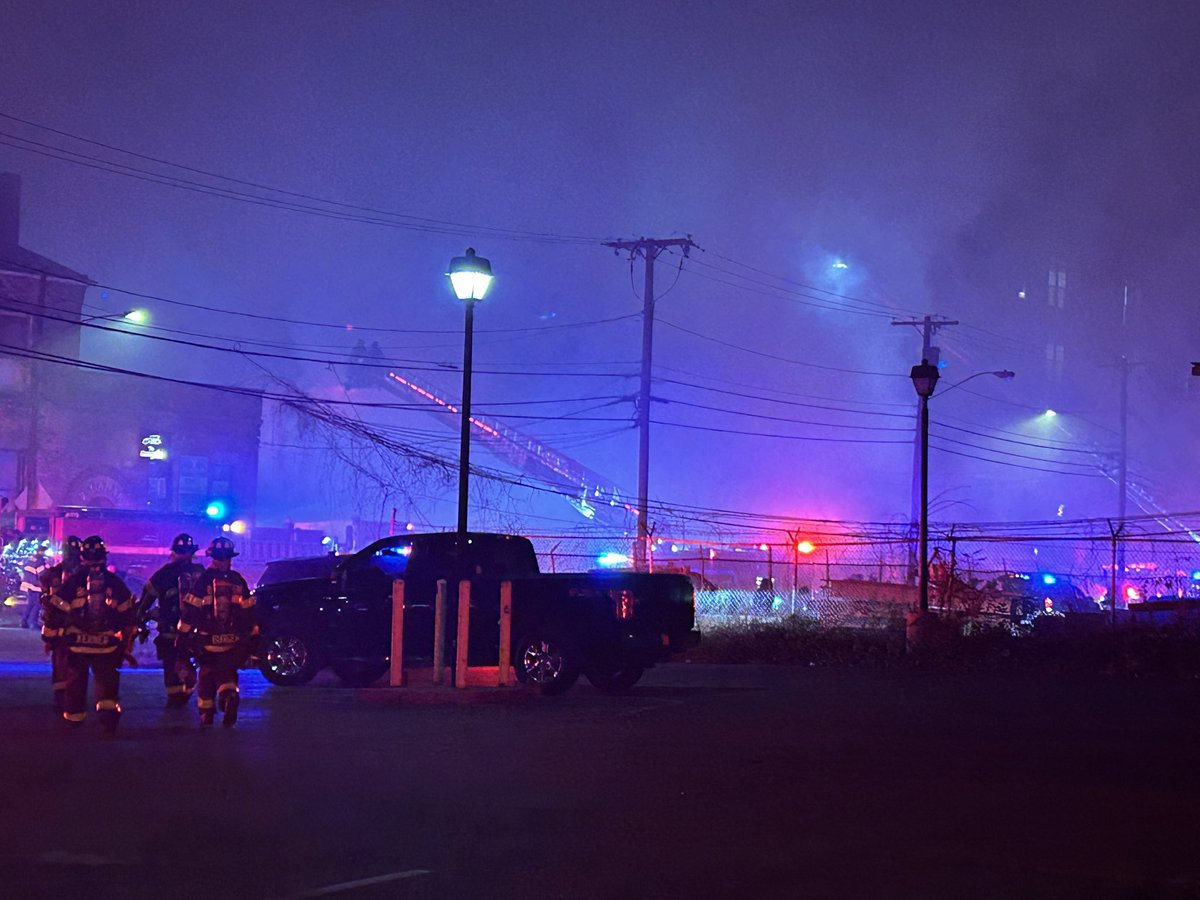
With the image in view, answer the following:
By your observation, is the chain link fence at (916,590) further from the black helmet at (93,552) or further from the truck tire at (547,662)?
the black helmet at (93,552)

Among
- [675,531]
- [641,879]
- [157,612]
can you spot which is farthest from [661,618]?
[675,531]

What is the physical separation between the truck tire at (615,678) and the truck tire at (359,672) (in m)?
3.04

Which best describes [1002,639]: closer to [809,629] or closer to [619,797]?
[809,629]

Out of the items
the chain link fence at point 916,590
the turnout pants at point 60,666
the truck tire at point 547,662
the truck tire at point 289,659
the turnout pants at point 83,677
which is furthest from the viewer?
the chain link fence at point 916,590

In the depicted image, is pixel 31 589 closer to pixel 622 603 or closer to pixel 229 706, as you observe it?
pixel 622 603

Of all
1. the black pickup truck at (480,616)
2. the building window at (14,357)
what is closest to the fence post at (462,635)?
the black pickup truck at (480,616)

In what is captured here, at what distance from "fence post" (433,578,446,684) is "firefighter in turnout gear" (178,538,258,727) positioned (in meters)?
3.50

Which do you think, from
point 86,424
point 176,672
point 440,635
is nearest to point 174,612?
point 176,672

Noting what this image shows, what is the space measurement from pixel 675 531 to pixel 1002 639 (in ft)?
118

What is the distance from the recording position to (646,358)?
3616 centimetres

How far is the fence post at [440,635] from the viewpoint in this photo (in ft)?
53.5

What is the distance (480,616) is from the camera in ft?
56.1

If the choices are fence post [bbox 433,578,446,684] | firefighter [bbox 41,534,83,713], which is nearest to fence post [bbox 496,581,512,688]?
fence post [bbox 433,578,446,684]

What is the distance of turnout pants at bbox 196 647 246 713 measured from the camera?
12.9m
